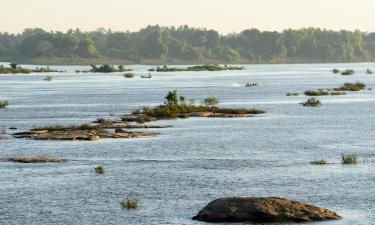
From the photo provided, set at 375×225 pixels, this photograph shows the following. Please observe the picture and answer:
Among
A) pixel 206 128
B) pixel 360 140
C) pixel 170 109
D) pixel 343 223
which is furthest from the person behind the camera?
pixel 170 109

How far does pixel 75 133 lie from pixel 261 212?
142 feet

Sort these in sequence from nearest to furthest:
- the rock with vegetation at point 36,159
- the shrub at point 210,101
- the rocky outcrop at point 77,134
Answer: the rock with vegetation at point 36,159 → the rocky outcrop at point 77,134 → the shrub at point 210,101

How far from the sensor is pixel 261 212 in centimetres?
4169

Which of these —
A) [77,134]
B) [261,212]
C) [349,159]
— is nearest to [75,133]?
[77,134]

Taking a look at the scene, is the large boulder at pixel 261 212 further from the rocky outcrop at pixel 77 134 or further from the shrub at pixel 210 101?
the shrub at pixel 210 101

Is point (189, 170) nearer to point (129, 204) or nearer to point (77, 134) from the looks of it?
point (129, 204)

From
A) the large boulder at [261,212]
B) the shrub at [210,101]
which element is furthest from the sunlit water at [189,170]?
the shrub at [210,101]

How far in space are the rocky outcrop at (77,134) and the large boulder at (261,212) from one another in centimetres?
3875

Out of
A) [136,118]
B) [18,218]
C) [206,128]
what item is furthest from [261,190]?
[136,118]

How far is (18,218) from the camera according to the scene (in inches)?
1741

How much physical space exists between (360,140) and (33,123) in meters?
37.8

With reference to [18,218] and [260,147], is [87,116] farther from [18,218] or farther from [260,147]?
[18,218]

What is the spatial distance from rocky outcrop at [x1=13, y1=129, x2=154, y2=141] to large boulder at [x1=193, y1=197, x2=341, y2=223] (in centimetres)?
3875

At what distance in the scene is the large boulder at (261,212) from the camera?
1645 inches
